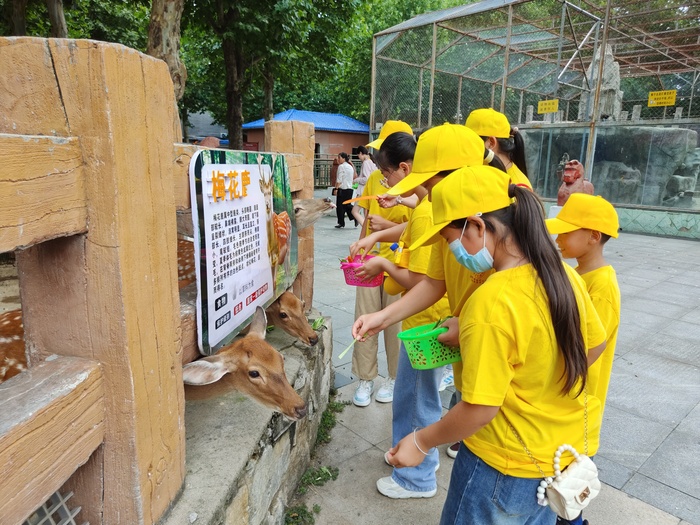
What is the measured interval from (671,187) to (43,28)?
15.2 m

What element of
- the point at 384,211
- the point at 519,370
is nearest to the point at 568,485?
the point at 519,370

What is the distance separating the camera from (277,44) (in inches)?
418

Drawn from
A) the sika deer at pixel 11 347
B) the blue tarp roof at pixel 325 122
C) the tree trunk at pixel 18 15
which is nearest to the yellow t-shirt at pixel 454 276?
the sika deer at pixel 11 347

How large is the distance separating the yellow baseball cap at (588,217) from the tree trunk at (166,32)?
18.3ft

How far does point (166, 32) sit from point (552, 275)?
633 centimetres

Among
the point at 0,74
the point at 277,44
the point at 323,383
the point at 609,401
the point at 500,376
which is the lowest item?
the point at 609,401

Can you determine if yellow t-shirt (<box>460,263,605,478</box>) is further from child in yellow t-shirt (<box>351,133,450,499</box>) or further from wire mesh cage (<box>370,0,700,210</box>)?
wire mesh cage (<box>370,0,700,210</box>)

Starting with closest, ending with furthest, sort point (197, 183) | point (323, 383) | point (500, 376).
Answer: point (500, 376) → point (197, 183) → point (323, 383)

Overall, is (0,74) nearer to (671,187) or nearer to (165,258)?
(165,258)

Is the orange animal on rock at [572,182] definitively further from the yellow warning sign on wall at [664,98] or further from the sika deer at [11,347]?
the yellow warning sign on wall at [664,98]

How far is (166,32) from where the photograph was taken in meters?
6.16

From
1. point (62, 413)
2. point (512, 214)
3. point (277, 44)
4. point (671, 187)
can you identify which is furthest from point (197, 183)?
point (671, 187)

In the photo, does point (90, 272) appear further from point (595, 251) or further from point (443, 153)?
point (595, 251)

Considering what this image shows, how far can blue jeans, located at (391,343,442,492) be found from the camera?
2.52m
